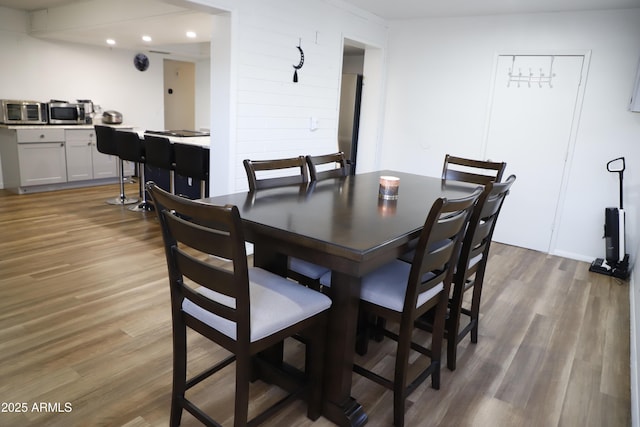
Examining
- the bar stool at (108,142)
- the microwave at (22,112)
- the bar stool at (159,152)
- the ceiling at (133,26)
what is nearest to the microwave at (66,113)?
the microwave at (22,112)

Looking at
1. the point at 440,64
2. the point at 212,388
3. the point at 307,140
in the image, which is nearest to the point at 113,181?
the point at 307,140

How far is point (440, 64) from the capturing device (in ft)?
16.2

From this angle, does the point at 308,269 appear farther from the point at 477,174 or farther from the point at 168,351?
the point at 477,174

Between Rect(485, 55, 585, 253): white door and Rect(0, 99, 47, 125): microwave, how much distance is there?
230 inches

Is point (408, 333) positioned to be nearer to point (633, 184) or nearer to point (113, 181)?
point (633, 184)

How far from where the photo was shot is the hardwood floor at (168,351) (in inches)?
76.5

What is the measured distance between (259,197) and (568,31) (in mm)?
3803

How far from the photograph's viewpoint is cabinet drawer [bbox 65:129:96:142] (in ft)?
19.5

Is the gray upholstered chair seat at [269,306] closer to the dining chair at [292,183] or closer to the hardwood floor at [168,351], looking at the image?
the dining chair at [292,183]

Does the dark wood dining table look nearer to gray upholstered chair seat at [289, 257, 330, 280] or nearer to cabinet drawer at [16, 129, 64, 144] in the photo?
gray upholstered chair seat at [289, 257, 330, 280]

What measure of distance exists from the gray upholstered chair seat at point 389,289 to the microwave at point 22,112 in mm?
5850

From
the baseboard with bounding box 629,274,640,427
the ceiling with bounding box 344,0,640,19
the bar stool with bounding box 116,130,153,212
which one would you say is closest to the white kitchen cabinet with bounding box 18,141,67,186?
the bar stool with bounding box 116,130,153,212

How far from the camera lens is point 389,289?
186 centimetres

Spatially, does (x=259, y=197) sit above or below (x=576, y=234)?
above
